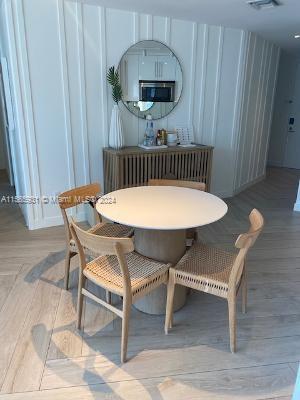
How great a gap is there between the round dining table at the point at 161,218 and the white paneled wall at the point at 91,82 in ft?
4.72

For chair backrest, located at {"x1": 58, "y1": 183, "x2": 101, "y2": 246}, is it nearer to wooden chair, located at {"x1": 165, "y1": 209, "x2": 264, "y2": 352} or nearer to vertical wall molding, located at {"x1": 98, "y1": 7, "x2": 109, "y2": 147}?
wooden chair, located at {"x1": 165, "y1": 209, "x2": 264, "y2": 352}

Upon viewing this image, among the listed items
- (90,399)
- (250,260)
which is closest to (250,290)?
(250,260)

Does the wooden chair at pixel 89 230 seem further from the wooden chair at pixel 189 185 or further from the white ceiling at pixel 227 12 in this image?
the white ceiling at pixel 227 12

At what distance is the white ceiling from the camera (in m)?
3.00

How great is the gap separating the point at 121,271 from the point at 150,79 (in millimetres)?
2754

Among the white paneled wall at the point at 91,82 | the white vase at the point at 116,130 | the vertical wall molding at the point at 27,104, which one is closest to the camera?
the vertical wall molding at the point at 27,104

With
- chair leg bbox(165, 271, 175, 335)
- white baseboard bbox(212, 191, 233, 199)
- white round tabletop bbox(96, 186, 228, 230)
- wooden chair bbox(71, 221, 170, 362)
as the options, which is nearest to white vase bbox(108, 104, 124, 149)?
white round tabletop bbox(96, 186, 228, 230)

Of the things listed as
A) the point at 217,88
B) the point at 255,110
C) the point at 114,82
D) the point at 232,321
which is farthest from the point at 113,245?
the point at 255,110

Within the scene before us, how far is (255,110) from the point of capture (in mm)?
4945

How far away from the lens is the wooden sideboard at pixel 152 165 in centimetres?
338

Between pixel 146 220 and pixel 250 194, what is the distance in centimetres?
355

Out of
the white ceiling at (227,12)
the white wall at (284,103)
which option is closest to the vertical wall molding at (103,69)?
the white ceiling at (227,12)

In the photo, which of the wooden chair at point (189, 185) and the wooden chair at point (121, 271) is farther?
the wooden chair at point (189, 185)

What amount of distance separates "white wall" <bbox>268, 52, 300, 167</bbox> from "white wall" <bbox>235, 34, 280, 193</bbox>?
1275mm
